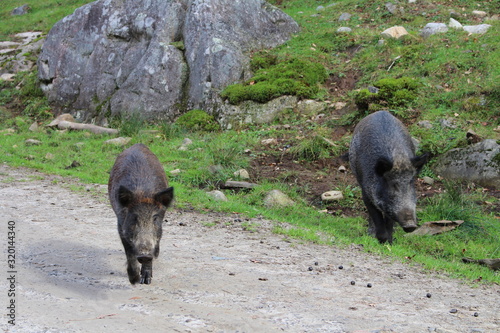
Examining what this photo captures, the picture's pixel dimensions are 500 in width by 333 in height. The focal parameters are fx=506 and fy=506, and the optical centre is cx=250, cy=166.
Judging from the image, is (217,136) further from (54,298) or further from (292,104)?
(54,298)

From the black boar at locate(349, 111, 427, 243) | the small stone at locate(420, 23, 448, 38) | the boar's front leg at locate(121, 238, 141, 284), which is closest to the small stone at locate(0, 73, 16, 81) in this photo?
the small stone at locate(420, 23, 448, 38)

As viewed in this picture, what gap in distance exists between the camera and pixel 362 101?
1248cm

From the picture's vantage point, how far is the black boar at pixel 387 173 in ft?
23.3

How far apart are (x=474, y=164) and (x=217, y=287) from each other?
6.77 metres

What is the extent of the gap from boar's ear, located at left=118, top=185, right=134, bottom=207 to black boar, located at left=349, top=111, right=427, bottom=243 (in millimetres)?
3738

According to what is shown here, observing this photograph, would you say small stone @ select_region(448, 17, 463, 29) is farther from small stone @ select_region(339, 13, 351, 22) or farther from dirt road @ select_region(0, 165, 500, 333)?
dirt road @ select_region(0, 165, 500, 333)

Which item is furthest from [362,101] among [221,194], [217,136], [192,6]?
[192,6]

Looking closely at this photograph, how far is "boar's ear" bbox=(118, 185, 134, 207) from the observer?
4879mm

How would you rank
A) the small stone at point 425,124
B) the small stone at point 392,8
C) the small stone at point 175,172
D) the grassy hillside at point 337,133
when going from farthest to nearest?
1. the small stone at point 392,8
2. the small stone at point 425,124
3. the small stone at point 175,172
4. the grassy hillside at point 337,133

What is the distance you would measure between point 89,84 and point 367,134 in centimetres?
1211

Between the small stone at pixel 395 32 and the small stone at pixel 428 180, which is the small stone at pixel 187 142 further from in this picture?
the small stone at pixel 395 32

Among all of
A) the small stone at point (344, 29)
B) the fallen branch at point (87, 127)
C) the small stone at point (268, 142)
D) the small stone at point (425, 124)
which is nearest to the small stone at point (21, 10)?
the fallen branch at point (87, 127)

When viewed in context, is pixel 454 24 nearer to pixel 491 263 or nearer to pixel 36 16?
pixel 491 263

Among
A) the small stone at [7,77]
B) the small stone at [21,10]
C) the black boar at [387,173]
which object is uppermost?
the small stone at [21,10]
